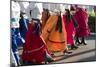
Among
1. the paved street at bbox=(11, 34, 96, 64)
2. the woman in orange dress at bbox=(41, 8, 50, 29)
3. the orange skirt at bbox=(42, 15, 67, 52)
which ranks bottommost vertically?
the paved street at bbox=(11, 34, 96, 64)

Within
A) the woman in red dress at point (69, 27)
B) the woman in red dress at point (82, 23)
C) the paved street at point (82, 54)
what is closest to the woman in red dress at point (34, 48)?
the paved street at point (82, 54)

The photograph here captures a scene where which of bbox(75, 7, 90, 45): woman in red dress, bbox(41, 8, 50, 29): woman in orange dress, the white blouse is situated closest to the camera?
the white blouse

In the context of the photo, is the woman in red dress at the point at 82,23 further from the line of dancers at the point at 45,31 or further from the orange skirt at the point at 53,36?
the orange skirt at the point at 53,36

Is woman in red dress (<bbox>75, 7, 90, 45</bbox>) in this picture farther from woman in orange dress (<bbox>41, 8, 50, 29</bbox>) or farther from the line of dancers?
Result: woman in orange dress (<bbox>41, 8, 50, 29</bbox>)

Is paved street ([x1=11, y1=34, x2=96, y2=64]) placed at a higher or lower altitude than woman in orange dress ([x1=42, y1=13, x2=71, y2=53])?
lower

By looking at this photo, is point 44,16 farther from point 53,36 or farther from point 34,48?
point 34,48

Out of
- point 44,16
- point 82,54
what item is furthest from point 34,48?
point 82,54

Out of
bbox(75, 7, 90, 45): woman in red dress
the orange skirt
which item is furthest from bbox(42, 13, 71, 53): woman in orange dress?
bbox(75, 7, 90, 45): woman in red dress

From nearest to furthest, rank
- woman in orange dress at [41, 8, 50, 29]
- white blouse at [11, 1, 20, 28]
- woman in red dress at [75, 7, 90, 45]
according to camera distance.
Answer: white blouse at [11, 1, 20, 28] < woman in orange dress at [41, 8, 50, 29] < woman in red dress at [75, 7, 90, 45]

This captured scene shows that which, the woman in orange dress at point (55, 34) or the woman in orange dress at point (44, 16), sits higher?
the woman in orange dress at point (44, 16)

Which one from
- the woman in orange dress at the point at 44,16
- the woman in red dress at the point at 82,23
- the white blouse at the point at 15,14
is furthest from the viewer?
the woman in red dress at the point at 82,23

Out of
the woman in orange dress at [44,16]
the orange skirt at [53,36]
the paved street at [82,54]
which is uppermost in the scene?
the woman in orange dress at [44,16]
